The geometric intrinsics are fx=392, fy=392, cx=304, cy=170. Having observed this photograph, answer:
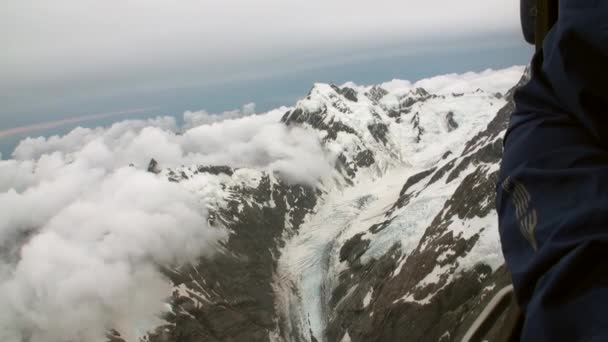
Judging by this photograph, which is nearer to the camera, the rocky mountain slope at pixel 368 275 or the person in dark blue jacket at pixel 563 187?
the person in dark blue jacket at pixel 563 187

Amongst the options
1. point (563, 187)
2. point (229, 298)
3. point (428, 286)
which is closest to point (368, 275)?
point (428, 286)

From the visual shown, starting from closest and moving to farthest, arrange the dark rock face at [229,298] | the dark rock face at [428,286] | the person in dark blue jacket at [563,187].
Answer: the person in dark blue jacket at [563,187] → the dark rock face at [428,286] → the dark rock face at [229,298]

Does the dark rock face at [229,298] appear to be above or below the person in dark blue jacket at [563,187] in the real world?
below

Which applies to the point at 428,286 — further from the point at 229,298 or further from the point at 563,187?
the point at 229,298

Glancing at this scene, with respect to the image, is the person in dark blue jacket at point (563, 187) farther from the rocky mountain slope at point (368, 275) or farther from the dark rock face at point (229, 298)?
the dark rock face at point (229, 298)

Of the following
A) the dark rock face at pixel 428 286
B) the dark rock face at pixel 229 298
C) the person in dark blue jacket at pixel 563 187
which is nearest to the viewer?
the person in dark blue jacket at pixel 563 187

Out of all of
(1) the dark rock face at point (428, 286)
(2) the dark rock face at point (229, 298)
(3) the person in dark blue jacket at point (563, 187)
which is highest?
(3) the person in dark blue jacket at point (563, 187)

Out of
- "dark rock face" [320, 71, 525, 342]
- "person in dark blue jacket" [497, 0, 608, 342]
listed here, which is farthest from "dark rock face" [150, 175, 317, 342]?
"person in dark blue jacket" [497, 0, 608, 342]

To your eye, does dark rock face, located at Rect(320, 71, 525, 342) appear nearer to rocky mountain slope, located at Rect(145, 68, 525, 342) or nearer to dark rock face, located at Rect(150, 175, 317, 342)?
rocky mountain slope, located at Rect(145, 68, 525, 342)

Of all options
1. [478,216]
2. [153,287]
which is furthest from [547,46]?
[153,287]

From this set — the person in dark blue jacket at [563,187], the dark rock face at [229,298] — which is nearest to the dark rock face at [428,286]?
the dark rock face at [229,298]
